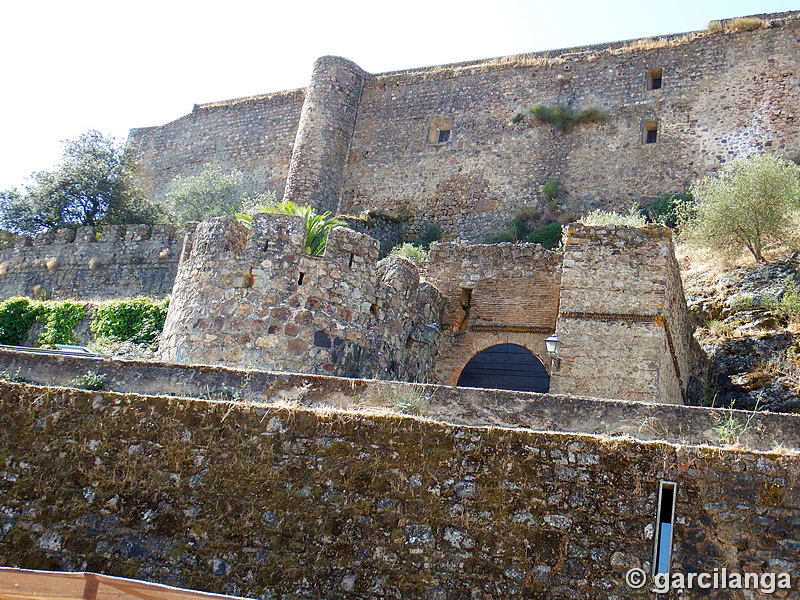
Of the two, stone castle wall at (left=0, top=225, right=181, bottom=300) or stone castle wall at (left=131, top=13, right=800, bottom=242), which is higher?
stone castle wall at (left=131, top=13, right=800, bottom=242)

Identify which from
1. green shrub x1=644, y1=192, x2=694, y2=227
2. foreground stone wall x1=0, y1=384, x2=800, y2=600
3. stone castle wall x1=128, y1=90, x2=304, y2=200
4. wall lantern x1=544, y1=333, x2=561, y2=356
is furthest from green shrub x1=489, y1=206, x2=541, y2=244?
foreground stone wall x1=0, y1=384, x2=800, y2=600

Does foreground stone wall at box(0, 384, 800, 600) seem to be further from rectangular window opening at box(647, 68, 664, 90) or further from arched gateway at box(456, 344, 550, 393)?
rectangular window opening at box(647, 68, 664, 90)

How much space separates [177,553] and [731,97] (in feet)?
74.0

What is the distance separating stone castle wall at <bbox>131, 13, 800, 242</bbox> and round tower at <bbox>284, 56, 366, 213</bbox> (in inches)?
1.8

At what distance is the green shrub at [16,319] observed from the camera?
19.9 meters

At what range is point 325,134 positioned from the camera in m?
28.6

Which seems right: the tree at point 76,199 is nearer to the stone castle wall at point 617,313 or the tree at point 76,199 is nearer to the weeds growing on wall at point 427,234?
the weeds growing on wall at point 427,234

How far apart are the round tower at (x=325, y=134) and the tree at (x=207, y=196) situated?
232cm

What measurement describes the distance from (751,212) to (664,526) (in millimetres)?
13962

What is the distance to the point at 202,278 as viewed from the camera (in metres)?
11.9

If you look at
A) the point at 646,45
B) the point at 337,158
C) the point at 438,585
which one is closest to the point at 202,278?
the point at 438,585

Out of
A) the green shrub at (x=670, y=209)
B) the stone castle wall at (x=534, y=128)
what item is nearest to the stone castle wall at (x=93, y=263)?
the stone castle wall at (x=534, y=128)

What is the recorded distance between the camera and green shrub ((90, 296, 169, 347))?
18.3 m

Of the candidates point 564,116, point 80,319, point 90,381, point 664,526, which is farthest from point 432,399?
point 564,116
